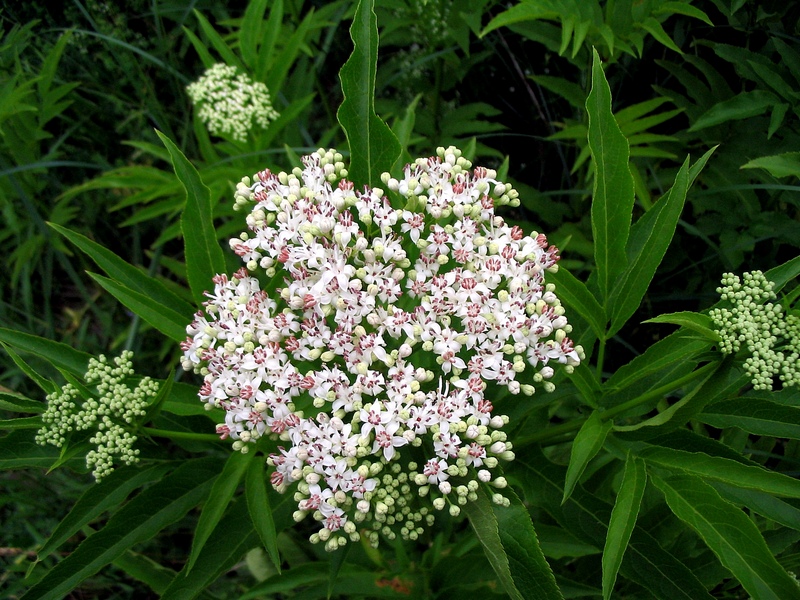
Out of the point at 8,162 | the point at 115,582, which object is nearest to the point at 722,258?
the point at 115,582

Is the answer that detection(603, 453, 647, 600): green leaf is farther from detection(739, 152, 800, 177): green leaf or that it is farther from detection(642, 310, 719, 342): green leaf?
detection(739, 152, 800, 177): green leaf

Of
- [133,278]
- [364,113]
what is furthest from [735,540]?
[133,278]

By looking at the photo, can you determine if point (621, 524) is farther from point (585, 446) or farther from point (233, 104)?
point (233, 104)

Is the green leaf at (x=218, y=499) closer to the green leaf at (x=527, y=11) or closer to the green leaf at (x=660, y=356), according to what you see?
the green leaf at (x=660, y=356)

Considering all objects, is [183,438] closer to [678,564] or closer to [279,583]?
[279,583]

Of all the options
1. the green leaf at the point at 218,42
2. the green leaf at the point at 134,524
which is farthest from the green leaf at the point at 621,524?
the green leaf at the point at 218,42

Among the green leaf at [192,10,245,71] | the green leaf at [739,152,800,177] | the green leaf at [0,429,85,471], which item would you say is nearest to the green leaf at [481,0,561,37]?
the green leaf at [739,152,800,177]
